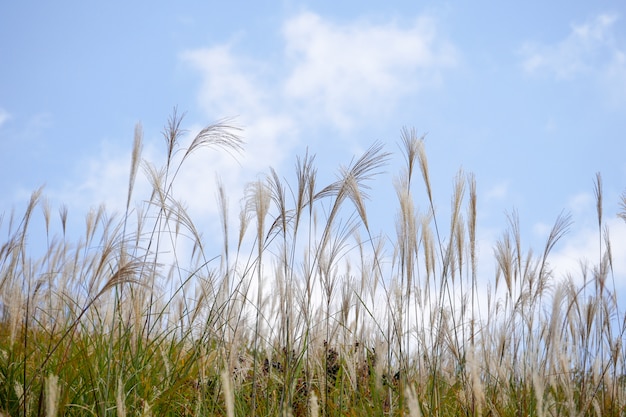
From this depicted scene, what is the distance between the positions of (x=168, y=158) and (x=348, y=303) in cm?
132

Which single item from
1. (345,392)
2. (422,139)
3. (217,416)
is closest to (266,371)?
(345,392)

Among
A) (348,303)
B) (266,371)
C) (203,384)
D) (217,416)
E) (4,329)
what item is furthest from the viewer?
(4,329)

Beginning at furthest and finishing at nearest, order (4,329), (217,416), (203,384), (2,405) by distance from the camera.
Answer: (4,329), (217,416), (2,405), (203,384)

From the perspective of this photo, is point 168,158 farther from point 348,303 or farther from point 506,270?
point 506,270

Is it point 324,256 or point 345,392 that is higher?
point 324,256

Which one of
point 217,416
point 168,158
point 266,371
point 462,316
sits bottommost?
point 217,416

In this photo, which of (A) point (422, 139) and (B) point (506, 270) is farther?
(B) point (506, 270)

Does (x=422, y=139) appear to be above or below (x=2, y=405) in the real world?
above

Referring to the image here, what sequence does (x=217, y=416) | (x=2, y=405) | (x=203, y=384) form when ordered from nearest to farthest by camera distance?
(x=203, y=384)
(x=2, y=405)
(x=217, y=416)

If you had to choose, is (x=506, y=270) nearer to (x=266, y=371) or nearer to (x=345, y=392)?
(x=345, y=392)

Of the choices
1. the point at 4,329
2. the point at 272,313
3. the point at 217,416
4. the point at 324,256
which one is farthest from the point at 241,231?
the point at 4,329

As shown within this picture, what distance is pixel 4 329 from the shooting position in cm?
530

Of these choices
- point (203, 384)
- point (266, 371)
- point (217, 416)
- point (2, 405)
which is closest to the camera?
point (203, 384)

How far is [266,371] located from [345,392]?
60cm
